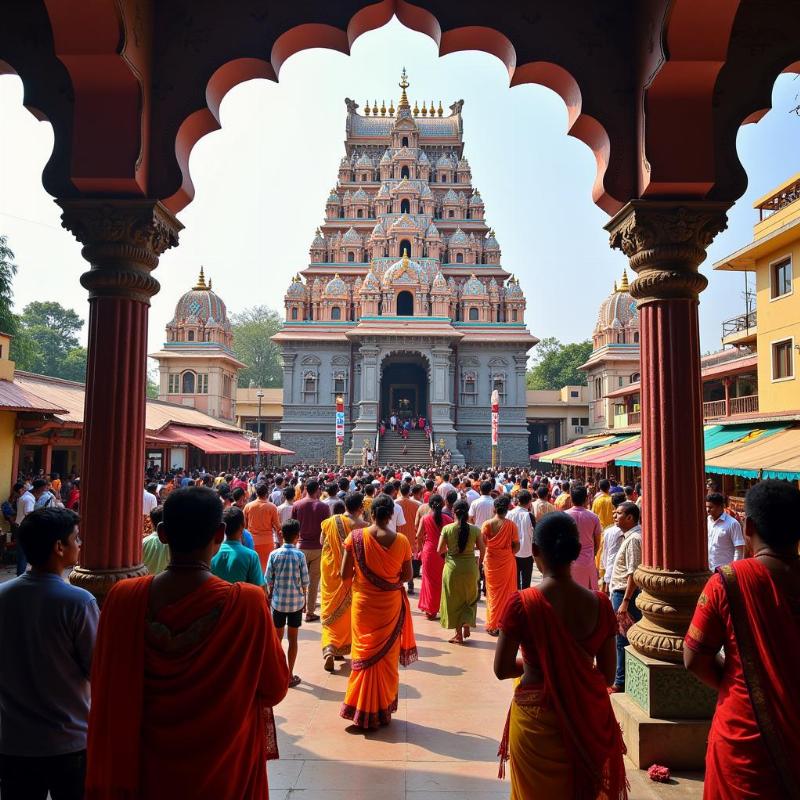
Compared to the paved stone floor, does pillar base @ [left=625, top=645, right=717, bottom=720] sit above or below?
above

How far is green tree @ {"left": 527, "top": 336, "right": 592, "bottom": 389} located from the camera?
207 feet

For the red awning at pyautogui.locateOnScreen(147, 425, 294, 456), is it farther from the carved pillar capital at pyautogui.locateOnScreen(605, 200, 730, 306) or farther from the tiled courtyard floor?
the carved pillar capital at pyautogui.locateOnScreen(605, 200, 730, 306)

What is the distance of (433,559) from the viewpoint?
312 inches

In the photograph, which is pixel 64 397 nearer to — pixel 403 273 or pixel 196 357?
pixel 403 273

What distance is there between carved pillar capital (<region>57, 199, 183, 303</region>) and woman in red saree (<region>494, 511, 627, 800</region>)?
318cm

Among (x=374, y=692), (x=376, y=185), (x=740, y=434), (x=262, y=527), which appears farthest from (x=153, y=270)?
(x=376, y=185)

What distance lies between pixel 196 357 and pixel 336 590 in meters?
36.3

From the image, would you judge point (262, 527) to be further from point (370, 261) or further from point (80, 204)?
point (370, 261)

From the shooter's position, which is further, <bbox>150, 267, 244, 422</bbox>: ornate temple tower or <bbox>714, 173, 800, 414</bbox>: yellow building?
<bbox>150, 267, 244, 422</bbox>: ornate temple tower

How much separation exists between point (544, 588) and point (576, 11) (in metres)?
Answer: 3.94

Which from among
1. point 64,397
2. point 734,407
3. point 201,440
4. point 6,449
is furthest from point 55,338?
point 734,407

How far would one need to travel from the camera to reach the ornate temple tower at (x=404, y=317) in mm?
35219

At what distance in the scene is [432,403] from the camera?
35.0 m

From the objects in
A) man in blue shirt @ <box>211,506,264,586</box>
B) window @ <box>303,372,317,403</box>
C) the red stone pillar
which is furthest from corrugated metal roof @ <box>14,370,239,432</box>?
window @ <box>303,372,317,403</box>
